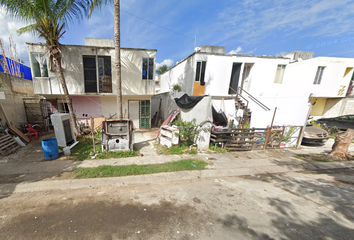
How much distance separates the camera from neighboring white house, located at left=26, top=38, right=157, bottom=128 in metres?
8.05

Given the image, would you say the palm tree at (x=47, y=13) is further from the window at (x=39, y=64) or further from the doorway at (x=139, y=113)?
the doorway at (x=139, y=113)

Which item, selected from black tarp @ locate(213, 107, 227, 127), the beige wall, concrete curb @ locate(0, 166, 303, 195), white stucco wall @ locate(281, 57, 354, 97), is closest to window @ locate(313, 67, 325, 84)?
white stucco wall @ locate(281, 57, 354, 97)

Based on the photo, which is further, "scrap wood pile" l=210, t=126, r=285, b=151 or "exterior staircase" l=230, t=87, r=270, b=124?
"exterior staircase" l=230, t=87, r=270, b=124

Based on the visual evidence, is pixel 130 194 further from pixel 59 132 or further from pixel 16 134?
pixel 16 134

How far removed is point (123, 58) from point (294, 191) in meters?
11.2

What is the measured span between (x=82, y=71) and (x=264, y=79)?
14.9 metres

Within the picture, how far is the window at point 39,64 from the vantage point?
7886 mm

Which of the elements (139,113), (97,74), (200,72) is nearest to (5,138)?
(97,74)

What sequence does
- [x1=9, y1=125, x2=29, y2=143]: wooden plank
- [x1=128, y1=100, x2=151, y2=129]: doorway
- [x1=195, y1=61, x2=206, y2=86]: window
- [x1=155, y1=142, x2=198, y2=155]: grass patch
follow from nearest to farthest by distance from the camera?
1. [x1=155, y1=142, x2=198, y2=155]: grass patch
2. [x1=9, y1=125, x2=29, y2=143]: wooden plank
3. [x1=195, y1=61, x2=206, y2=86]: window
4. [x1=128, y1=100, x2=151, y2=129]: doorway

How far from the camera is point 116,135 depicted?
19.0 ft

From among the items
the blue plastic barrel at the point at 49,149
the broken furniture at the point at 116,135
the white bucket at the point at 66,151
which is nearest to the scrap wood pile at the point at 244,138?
the broken furniture at the point at 116,135

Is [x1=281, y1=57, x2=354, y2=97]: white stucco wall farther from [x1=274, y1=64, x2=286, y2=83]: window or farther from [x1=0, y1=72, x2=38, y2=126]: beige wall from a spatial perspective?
[x1=0, y1=72, x2=38, y2=126]: beige wall

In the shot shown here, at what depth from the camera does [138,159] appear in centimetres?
539

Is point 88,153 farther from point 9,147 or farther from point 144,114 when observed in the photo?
point 144,114
